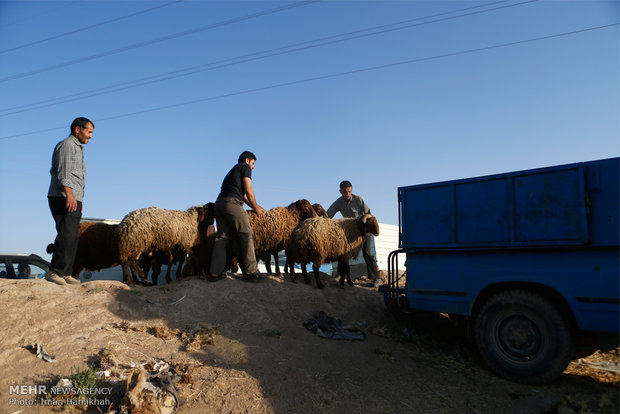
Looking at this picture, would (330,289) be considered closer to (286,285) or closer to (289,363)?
(286,285)

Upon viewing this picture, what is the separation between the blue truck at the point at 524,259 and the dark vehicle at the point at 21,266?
9031 millimetres

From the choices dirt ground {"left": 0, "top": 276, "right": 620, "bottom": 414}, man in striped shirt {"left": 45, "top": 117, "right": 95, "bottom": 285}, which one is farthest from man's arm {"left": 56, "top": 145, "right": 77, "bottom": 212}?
dirt ground {"left": 0, "top": 276, "right": 620, "bottom": 414}

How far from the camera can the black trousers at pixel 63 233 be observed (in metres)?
6.26

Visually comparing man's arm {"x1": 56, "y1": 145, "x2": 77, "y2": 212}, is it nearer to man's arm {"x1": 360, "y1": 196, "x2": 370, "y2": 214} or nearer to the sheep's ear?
the sheep's ear

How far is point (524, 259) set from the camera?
508 centimetres

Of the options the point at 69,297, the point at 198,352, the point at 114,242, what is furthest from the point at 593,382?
the point at 114,242

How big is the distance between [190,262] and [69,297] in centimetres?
394

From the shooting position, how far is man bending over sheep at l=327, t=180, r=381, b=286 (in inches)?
413

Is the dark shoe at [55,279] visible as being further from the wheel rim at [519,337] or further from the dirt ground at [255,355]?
the wheel rim at [519,337]

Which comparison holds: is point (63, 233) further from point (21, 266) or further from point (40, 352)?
point (21, 266)

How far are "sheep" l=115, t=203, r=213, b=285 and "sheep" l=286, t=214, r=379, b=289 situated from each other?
2.12 m

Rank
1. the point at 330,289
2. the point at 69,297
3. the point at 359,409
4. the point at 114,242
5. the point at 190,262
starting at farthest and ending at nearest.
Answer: the point at 190,262, the point at 330,289, the point at 114,242, the point at 69,297, the point at 359,409

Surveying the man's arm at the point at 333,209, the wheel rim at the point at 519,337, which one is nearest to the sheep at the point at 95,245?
the man's arm at the point at 333,209

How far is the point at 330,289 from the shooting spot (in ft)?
27.7
